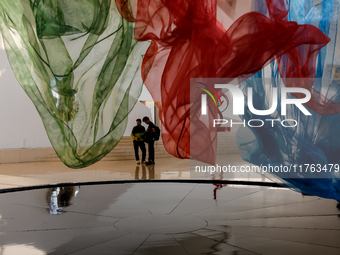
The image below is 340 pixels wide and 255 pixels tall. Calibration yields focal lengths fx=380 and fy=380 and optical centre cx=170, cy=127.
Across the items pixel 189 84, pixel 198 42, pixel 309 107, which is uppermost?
pixel 198 42

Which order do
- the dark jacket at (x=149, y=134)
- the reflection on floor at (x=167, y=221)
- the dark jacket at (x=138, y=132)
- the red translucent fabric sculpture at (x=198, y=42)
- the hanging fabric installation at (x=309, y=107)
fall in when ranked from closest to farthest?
the red translucent fabric sculpture at (x=198, y=42) < the hanging fabric installation at (x=309, y=107) < the reflection on floor at (x=167, y=221) < the dark jacket at (x=149, y=134) < the dark jacket at (x=138, y=132)

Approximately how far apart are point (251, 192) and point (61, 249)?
11.1 ft

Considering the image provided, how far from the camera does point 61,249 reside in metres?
3.04

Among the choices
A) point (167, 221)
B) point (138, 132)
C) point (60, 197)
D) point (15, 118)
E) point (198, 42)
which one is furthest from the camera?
point (15, 118)

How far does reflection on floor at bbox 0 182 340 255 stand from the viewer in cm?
310

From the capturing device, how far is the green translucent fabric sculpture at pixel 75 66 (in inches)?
112

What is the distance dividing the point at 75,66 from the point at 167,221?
1981 mm

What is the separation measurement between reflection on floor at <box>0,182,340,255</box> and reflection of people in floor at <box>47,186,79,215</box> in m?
0.01

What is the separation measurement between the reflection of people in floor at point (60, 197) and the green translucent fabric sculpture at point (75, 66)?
187 centimetres

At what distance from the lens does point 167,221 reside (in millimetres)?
4035

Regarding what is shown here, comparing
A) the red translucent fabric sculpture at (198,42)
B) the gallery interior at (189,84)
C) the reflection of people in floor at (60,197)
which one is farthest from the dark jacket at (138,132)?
the red translucent fabric sculpture at (198,42)

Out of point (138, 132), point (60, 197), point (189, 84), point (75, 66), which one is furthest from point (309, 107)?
point (138, 132)

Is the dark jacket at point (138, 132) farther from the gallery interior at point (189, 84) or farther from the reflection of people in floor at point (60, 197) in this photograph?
the gallery interior at point (189, 84)

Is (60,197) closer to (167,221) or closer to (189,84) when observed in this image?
(167,221)
